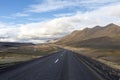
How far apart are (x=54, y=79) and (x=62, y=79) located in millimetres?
544

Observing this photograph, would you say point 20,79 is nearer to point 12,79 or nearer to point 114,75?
point 12,79

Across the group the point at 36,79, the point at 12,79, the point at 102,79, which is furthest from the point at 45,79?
the point at 102,79

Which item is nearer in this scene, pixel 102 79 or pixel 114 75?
pixel 114 75

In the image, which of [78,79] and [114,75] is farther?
[78,79]

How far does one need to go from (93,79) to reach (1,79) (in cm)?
A: 619

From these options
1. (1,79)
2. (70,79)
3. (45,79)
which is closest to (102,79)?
(70,79)

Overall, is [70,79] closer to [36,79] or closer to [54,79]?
[54,79]

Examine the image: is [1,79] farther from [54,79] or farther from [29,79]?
[54,79]

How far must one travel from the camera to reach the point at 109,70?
20.6 m

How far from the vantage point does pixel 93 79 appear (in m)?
20.0

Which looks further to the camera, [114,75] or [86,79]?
[86,79]

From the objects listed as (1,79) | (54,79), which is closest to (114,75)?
(54,79)

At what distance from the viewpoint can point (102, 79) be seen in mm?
19719

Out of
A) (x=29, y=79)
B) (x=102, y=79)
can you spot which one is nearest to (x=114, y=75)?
(x=102, y=79)
